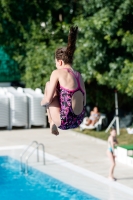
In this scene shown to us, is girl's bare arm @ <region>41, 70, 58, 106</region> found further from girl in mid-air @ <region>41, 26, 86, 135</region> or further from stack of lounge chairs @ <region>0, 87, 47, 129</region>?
stack of lounge chairs @ <region>0, 87, 47, 129</region>

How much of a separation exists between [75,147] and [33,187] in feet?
15.0

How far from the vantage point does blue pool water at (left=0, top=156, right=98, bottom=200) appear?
44.1 ft

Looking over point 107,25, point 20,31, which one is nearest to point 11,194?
point 107,25

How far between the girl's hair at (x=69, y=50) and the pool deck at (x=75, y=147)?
8.05 m

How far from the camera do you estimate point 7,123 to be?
22.7 metres

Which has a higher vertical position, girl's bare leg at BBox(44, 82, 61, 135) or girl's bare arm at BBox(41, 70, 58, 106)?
girl's bare arm at BBox(41, 70, 58, 106)

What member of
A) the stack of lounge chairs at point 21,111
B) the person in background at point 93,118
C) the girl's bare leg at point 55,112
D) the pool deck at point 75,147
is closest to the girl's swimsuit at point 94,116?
the person in background at point 93,118

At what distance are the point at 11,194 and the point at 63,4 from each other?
13011 mm

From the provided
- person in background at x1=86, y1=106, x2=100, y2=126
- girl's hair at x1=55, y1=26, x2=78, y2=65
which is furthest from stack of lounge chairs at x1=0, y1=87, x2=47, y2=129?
girl's hair at x1=55, y1=26, x2=78, y2=65

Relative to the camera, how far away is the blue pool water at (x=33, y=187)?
1344 centimetres

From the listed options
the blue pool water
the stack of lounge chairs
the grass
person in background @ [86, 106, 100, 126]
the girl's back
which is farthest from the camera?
the stack of lounge chairs

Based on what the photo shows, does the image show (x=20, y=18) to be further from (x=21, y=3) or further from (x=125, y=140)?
(x=125, y=140)

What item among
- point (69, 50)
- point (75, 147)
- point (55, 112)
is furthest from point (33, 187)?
point (69, 50)

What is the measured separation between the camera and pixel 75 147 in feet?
61.9
